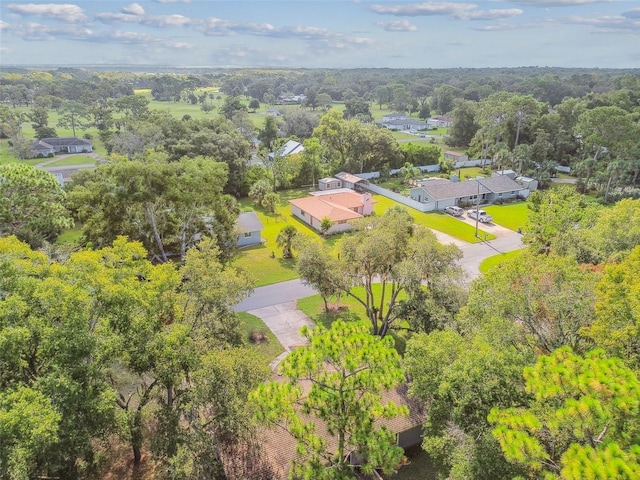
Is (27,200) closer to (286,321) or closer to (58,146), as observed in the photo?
(286,321)

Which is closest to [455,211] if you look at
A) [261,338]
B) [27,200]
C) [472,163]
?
[472,163]

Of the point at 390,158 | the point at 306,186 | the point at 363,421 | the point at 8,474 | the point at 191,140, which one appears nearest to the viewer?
the point at 8,474

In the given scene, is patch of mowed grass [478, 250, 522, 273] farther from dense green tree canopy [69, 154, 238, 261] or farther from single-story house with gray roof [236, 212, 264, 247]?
dense green tree canopy [69, 154, 238, 261]

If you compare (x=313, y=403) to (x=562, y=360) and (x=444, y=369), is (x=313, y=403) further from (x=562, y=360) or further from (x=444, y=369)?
(x=562, y=360)

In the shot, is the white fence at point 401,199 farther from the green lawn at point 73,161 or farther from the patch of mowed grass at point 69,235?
the green lawn at point 73,161

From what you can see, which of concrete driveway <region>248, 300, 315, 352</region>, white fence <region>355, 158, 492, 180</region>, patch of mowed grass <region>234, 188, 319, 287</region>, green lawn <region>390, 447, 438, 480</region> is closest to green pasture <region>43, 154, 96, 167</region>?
patch of mowed grass <region>234, 188, 319, 287</region>

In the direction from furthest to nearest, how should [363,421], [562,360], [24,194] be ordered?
[24,194] → [363,421] → [562,360]

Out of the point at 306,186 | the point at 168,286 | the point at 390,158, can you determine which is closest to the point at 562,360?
the point at 168,286
